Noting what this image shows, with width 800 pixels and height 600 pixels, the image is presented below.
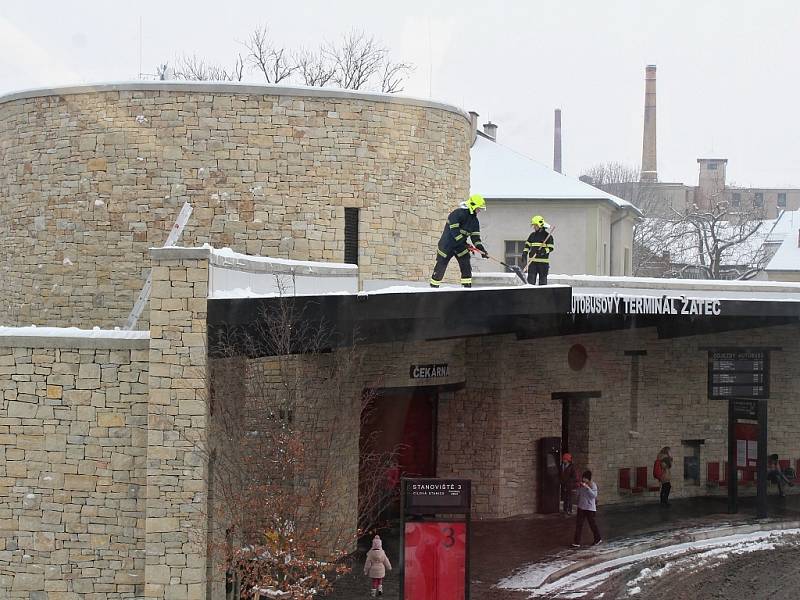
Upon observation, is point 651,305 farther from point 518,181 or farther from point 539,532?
point 518,181

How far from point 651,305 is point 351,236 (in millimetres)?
5381

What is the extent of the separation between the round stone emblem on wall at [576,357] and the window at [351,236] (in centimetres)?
530

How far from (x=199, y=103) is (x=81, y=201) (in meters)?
2.67

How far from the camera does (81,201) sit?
1986cm

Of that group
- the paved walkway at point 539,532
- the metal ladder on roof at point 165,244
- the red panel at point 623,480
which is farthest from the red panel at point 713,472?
the metal ladder on roof at point 165,244

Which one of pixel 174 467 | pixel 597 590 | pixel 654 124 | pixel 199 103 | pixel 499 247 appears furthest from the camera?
pixel 654 124

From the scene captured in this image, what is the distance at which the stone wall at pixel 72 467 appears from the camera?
1398cm

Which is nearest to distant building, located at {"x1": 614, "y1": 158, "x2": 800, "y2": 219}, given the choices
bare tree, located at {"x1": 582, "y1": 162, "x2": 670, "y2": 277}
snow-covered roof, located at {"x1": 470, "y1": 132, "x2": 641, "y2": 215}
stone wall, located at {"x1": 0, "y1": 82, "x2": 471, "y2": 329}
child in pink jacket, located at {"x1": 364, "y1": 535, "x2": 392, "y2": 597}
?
bare tree, located at {"x1": 582, "y1": 162, "x2": 670, "y2": 277}

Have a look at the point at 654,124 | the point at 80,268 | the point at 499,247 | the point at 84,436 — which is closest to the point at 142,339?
the point at 84,436

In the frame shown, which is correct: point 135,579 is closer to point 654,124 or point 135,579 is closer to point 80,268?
point 80,268

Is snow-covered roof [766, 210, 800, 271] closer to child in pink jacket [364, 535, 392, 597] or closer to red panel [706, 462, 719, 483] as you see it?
red panel [706, 462, 719, 483]

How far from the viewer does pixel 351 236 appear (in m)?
20.6

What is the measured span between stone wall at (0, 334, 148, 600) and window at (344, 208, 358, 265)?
7.15 m

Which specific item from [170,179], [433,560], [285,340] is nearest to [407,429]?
[170,179]
